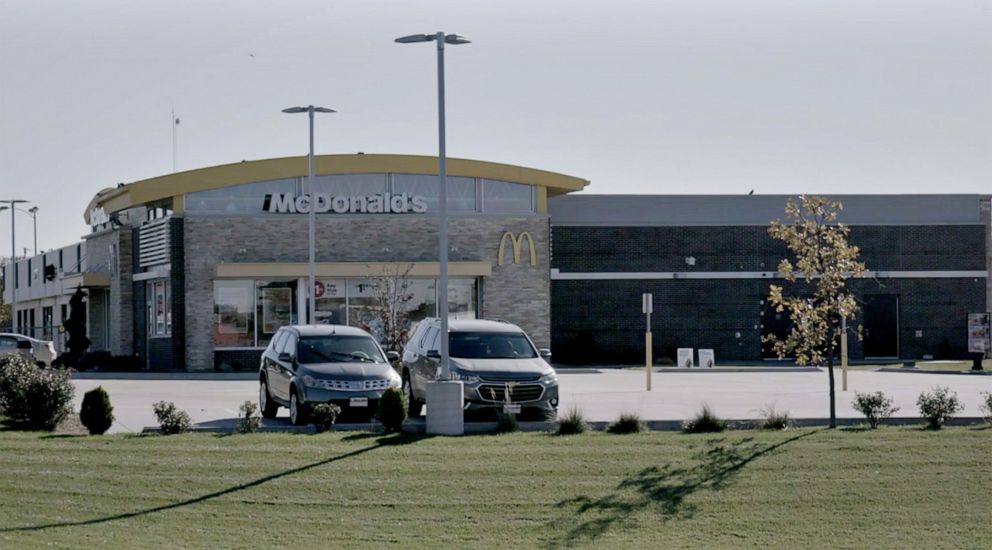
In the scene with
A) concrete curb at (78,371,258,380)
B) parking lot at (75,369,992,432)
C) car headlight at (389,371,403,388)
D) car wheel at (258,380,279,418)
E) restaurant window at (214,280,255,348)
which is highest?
restaurant window at (214,280,255,348)

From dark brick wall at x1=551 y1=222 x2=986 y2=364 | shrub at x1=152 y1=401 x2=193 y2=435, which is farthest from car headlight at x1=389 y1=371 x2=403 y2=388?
dark brick wall at x1=551 y1=222 x2=986 y2=364

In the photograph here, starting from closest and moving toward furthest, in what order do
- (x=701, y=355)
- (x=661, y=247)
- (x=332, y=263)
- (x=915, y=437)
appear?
(x=915, y=437) → (x=332, y=263) → (x=701, y=355) → (x=661, y=247)

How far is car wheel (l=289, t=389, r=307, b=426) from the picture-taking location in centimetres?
2303

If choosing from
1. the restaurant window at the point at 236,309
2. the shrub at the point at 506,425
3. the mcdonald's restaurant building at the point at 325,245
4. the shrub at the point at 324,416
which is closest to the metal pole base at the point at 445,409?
the shrub at the point at 506,425

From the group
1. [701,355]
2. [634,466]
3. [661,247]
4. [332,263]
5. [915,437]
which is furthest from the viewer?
[661,247]

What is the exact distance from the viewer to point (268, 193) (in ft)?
154

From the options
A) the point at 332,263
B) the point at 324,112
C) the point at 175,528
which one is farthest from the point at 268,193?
the point at 175,528

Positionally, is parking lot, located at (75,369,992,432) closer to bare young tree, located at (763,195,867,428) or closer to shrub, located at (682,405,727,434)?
shrub, located at (682,405,727,434)

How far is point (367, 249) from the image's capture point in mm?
47656

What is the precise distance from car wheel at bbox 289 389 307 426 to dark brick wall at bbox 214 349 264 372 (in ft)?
76.2

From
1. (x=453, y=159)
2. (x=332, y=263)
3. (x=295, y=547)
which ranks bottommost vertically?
(x=295, y=547)

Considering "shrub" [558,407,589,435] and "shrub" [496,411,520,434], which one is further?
"shrub" [496,411,520,434]

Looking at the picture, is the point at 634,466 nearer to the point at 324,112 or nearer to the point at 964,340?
the point at 324,112

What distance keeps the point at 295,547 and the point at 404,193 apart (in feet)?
109
